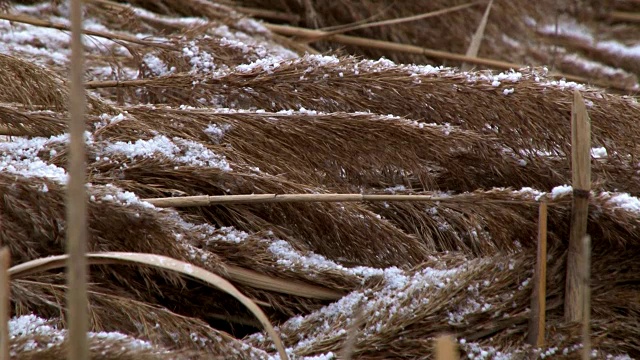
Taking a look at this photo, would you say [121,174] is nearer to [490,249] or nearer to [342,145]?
[342,145]

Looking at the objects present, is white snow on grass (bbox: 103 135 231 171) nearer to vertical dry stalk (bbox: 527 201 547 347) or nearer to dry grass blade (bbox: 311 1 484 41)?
vertical dry stalk (bbox: 527 201 547 347)

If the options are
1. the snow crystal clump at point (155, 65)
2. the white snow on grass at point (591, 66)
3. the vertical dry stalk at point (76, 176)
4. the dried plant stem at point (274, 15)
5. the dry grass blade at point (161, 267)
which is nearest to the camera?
the vertical dry stalk at point (76, 176)

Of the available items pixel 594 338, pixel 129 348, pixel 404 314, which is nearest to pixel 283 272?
pixel 404 314

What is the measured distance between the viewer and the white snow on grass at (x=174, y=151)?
1.12 metres

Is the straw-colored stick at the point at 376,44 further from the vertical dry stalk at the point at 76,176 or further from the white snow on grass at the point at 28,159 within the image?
the vertical dry stalk at the point at 76,176

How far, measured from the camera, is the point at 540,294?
103 cm

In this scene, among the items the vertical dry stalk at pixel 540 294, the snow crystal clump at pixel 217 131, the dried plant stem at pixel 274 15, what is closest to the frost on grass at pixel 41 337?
the snow crystal clump at pixel 217 131

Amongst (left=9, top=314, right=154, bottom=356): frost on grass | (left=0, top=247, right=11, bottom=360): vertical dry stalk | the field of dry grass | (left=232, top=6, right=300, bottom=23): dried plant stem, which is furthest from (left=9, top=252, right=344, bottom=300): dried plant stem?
(left=232, top=6, right=300, bottom=23): dried plant stem

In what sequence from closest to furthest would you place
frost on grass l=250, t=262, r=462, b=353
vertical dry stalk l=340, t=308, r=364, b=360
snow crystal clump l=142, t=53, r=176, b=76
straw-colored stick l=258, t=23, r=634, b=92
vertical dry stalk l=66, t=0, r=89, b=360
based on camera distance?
vertical dry stalk l=66, t=0, r=89, b=360, vertical dry stalk l=340, t=308, r=364, b=360, frost on grass l=250, t=262, r=462, b=353, snow crystal clump l=142, t=53, r=176, b=76, straw-colored stick l=258, t=23, r=634, b=92

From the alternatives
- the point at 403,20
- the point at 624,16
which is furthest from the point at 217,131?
the point at 624,16

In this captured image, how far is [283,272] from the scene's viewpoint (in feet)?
3.59

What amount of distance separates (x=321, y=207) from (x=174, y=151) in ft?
0.83

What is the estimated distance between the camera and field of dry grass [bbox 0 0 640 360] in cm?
99

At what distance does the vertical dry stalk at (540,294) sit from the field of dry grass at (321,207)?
1 cm
